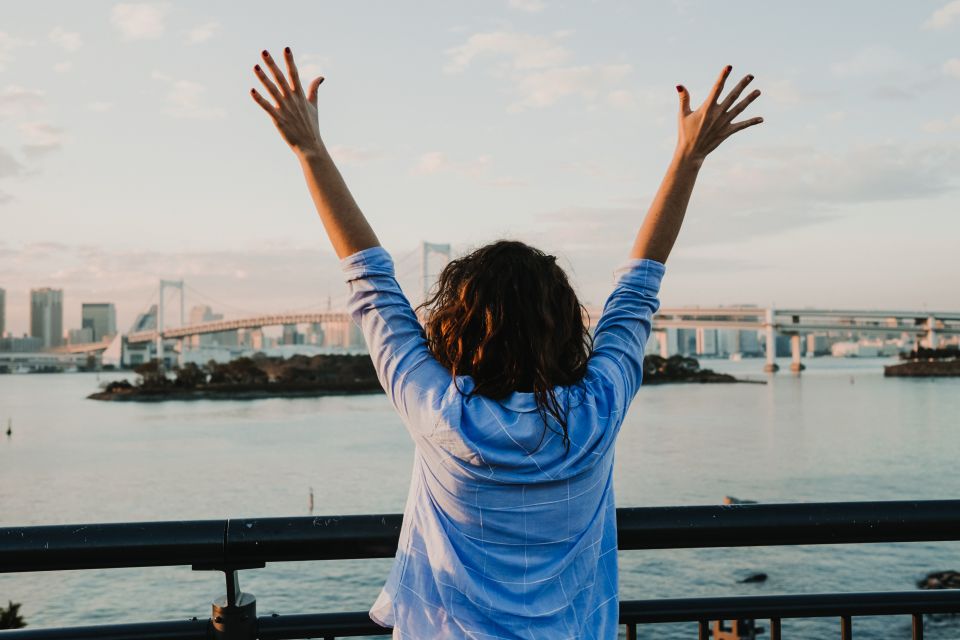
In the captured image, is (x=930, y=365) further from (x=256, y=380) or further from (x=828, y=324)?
(x=256, y=380)

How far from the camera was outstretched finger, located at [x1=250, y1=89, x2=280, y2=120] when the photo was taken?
0.95 m

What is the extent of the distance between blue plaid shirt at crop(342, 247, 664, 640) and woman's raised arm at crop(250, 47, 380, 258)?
0.29 ft

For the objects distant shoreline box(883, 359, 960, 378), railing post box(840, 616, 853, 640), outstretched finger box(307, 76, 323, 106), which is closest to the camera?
outstretched finger box(307, 76, 323, 106)

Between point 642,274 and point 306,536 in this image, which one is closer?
point 642,274

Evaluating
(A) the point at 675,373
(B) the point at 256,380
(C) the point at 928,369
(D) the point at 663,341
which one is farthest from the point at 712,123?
(C) the point at 928,369

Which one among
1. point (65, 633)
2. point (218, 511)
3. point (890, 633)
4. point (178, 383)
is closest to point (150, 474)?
point (218, 511)

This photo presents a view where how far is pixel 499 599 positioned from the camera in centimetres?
75

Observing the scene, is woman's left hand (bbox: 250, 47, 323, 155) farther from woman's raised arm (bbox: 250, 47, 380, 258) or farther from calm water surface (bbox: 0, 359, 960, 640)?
calm water surface (bbox: 0, 359, 960, 640)

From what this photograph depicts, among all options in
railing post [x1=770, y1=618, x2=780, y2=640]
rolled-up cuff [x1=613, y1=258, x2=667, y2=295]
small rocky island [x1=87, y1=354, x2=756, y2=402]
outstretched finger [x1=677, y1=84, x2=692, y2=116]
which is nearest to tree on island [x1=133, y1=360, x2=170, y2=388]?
small rocky island [x1=87, y1=354, x2=756, y2=402]

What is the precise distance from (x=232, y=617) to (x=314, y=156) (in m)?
0.57

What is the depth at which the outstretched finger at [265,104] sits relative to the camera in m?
0.95

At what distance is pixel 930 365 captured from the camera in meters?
67.7

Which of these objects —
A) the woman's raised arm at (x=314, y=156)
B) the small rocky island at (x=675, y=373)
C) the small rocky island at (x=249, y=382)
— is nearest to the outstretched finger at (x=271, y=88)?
the woman's raised arm at (x=314, y=156)

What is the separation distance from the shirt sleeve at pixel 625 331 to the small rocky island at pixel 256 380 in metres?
48.8
